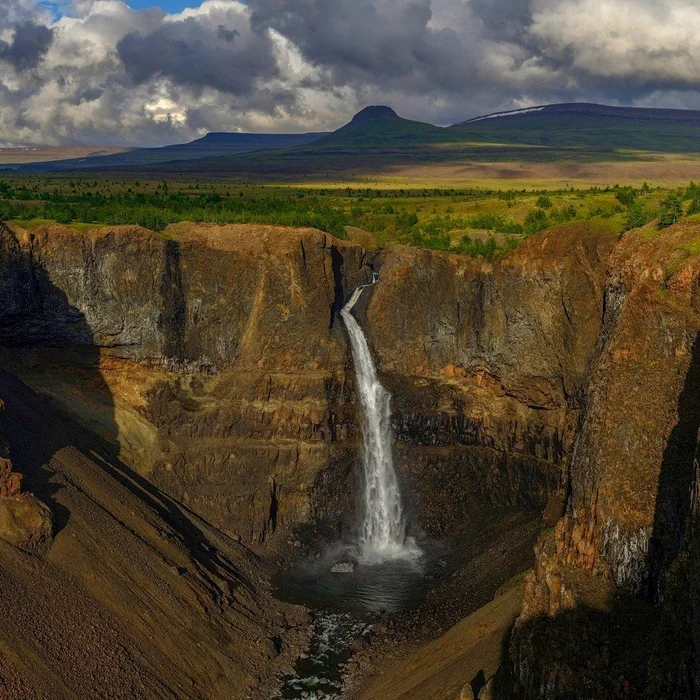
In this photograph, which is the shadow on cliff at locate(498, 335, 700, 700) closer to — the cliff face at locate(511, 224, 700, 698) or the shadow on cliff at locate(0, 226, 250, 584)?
the cliff face at locate(511, 224, 700, 698)

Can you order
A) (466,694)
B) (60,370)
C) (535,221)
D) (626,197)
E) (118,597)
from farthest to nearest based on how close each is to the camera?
1. (626,197)
2. (535,221)
3. (60,370)
4. (118,597)
5. (466,694)

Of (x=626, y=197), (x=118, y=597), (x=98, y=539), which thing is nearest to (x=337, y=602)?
(x=118, y=597)

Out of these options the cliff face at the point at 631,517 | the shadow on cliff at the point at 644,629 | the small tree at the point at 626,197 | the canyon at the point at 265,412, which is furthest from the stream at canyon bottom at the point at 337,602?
the small tree at the point at 626,197

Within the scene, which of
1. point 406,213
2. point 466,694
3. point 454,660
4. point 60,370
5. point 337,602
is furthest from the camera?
point 406,213

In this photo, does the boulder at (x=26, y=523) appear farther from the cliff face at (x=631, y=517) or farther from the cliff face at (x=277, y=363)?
the cliff face at (x=631, y=517)

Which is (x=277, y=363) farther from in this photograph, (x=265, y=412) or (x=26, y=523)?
(x=26, y=523)

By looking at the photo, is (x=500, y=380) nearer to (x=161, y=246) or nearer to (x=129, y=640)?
(x=161, y=246)

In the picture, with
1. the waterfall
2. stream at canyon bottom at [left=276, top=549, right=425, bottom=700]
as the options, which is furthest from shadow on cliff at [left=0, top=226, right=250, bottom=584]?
the waterfall
